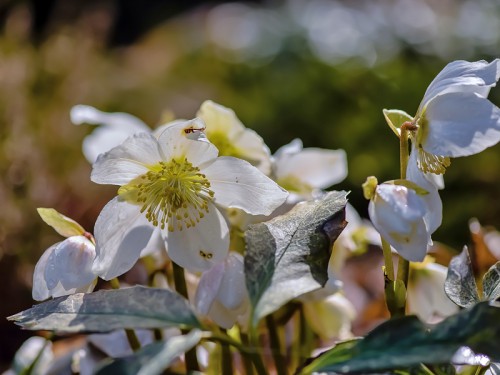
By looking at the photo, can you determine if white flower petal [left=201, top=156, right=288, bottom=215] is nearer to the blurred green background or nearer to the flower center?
the flower center

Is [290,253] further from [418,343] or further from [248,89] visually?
[248,89]

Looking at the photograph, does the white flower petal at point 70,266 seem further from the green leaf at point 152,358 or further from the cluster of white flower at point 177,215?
the green leaf at point 152,358

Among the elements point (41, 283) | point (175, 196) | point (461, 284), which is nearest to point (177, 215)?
point (175, 196)

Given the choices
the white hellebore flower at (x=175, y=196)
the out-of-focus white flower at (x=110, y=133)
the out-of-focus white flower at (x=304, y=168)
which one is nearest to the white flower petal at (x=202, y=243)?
the white hellebore flower at (x=175, y=196)

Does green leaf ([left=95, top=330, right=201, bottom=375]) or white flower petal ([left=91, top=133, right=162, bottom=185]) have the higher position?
white flower petal ([left=91, top=133, right=162, bottom=185])

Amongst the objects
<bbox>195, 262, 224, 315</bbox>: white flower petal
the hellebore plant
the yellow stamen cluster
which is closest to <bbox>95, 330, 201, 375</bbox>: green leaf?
the hellebore plant

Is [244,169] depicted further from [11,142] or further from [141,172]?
[11,142]

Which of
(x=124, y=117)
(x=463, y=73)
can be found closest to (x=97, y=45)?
(x=124, y=117)
